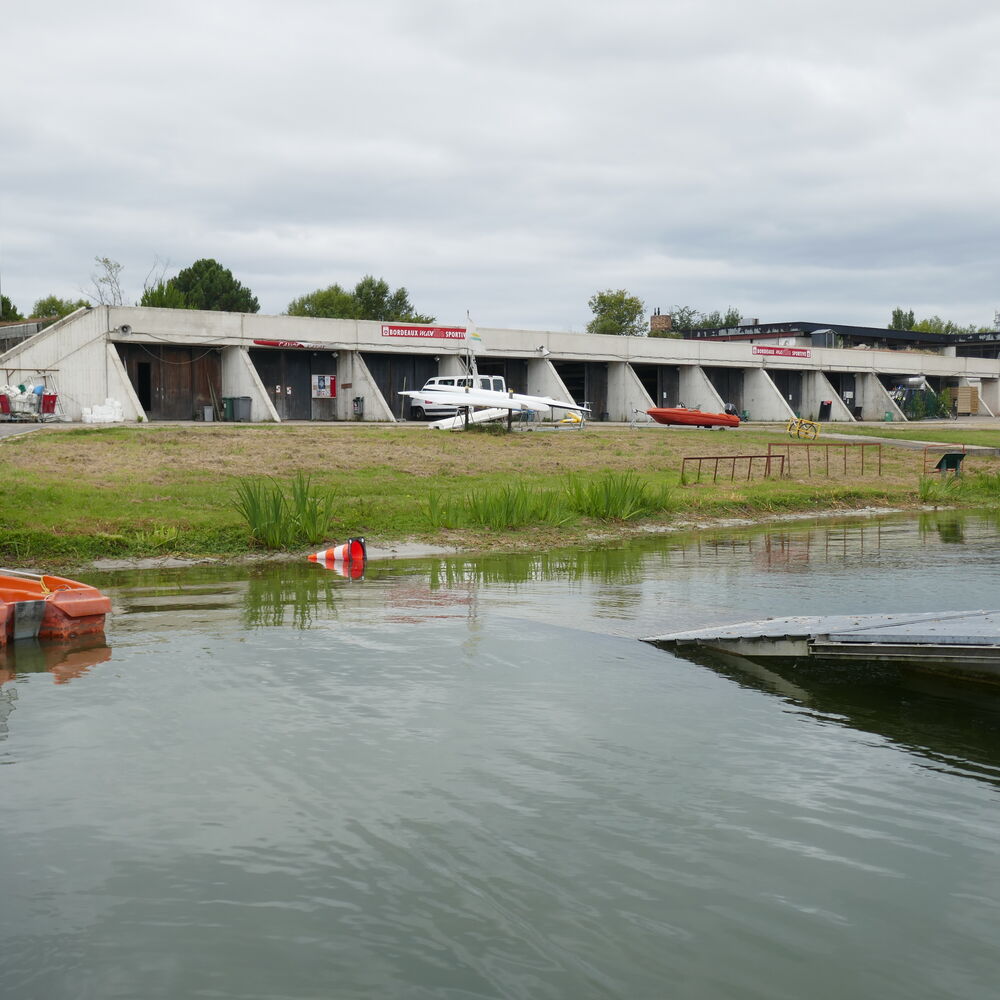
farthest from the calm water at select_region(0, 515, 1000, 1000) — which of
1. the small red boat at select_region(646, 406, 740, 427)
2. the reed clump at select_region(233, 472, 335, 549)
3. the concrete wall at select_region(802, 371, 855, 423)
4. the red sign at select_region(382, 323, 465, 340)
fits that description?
the concrete wall at select_region(802, 371, 855, 423)

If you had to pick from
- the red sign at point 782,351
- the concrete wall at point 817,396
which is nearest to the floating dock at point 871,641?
the red sign at point 782,351

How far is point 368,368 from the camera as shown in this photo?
5144 centimetres

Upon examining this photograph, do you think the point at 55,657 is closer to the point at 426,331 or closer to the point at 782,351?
the point at 426,331

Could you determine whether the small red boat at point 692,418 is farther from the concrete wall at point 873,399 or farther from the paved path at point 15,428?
the paved path at point 15,428

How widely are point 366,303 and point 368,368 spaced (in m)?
51.8

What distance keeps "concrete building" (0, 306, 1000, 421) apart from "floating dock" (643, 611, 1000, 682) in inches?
1323

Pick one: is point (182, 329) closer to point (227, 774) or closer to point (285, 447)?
point (285, 447)

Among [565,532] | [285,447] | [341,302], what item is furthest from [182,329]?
[341,302]

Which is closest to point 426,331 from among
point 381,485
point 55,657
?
point 381,485

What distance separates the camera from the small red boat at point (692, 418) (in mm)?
50938

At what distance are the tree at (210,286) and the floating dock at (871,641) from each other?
7931 centimetres

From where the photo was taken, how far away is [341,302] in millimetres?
100750

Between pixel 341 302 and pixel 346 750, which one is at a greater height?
pixel 341 302

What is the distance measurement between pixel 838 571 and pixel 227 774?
11083 mm
